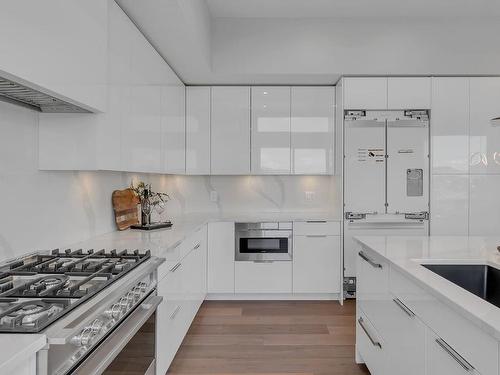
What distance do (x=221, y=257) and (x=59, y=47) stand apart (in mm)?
2842

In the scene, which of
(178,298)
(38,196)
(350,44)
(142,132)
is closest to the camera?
(38,196)

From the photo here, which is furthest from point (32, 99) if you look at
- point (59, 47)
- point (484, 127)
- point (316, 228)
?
point (484, 127)

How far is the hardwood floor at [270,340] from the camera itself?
2637 millimetres

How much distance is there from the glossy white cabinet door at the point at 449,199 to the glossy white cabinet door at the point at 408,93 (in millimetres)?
788

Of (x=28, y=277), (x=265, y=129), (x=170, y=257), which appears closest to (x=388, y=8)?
(x=265, y=129)

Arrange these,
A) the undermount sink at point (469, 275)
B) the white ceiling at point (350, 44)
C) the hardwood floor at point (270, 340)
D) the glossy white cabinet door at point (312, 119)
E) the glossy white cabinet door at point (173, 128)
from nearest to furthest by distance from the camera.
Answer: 1. the undermount sink at point (469, 275)
2. the hardwood floor at point (270, 340)
3. the glossy white cabinet door at point (173, 128)
4. the white ceiling at point (350, 44)
5. the glossy white cabinet door at point (312, 119)

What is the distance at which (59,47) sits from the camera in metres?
1.55

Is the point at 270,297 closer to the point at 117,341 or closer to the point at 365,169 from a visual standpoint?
the point at 365,169

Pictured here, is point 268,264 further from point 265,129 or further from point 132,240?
point 132,240

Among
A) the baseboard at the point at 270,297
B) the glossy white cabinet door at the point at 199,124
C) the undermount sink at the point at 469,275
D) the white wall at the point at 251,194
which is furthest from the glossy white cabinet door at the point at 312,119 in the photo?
the undermount sink at the point at 469,275

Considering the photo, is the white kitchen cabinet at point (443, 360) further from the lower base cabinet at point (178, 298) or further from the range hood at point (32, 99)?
the range hood at point (32, 99)

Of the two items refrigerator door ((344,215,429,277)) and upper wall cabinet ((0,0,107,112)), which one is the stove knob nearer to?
upper wall cabinet ((0,0,107,112))

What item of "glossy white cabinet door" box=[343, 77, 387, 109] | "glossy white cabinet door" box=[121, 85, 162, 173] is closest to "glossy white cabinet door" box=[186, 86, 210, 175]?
"glossy white cabinet door" box=[121, 85, 162, 173]

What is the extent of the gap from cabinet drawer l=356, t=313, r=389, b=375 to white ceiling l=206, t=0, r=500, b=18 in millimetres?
2808
